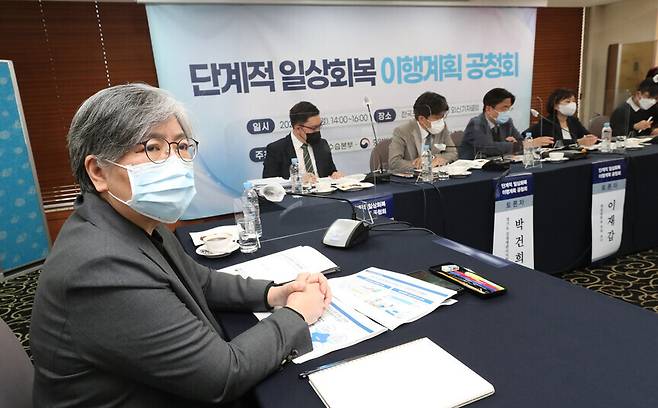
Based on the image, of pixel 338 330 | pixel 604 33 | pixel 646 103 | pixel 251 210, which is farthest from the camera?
pixel 604 33

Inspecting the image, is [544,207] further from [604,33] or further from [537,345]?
[604,33]

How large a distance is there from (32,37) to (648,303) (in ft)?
16.1

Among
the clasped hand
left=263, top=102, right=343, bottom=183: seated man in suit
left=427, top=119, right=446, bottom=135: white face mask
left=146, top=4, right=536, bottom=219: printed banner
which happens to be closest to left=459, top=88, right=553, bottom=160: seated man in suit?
left=427, top=119, right=446, bottom=135: white face mask

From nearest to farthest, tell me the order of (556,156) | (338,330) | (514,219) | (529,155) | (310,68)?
(338,330) < (514,219) < (529,155) < (556,156) < (310,68)

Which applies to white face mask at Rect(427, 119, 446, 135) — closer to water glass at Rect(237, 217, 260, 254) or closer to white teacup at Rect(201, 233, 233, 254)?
water glass at Rect(237, 217, 260, 254)

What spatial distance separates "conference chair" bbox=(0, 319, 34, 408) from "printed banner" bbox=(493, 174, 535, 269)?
7.55ft

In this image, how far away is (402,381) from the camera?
0.71 metres

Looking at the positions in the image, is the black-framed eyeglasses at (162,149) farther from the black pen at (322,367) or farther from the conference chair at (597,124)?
the conference chair at (597,124)

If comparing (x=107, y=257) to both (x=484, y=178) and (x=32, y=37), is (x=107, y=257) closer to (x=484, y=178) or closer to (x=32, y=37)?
(x=484, y=178)

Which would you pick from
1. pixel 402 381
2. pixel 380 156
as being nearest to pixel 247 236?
pixel 402 381

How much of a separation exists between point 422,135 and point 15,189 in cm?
324

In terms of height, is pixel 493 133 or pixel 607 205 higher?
pixel 493 133

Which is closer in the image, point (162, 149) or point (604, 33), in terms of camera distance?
point (162, 149)

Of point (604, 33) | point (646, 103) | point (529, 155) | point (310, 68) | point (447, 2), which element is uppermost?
point (447, 2)
